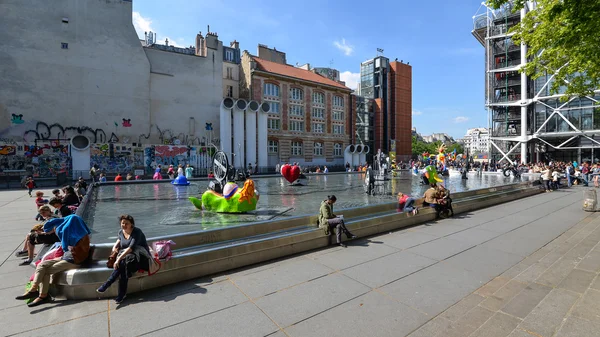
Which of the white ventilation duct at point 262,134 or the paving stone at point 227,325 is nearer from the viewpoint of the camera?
the paving stone at point 227,325

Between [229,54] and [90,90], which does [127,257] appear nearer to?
[90,90]

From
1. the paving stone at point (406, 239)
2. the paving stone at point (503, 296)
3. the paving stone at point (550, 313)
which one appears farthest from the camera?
the paving stone at point (406, 239)

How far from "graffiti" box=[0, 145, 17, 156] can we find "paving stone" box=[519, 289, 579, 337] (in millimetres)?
37829

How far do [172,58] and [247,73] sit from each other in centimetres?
1030

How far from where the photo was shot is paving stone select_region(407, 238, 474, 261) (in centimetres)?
654

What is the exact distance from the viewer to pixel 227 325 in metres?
3.83

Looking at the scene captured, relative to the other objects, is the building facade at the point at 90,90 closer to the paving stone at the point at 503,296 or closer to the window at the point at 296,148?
the window at the point at 296,148

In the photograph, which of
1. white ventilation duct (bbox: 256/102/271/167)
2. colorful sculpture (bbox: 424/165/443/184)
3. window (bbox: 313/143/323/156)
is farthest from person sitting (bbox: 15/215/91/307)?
window (bbox: 313/143/323/156)

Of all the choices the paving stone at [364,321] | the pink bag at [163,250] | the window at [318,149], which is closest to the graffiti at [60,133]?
the window at [318,149]

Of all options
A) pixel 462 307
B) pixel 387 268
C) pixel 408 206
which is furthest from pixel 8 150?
pixel 462 307

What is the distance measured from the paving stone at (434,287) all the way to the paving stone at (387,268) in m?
0.17

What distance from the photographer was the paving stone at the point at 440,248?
654cm

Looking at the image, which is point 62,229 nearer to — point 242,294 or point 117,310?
point 117,310

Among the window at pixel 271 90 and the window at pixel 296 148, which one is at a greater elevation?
the window at pixel 271 90
